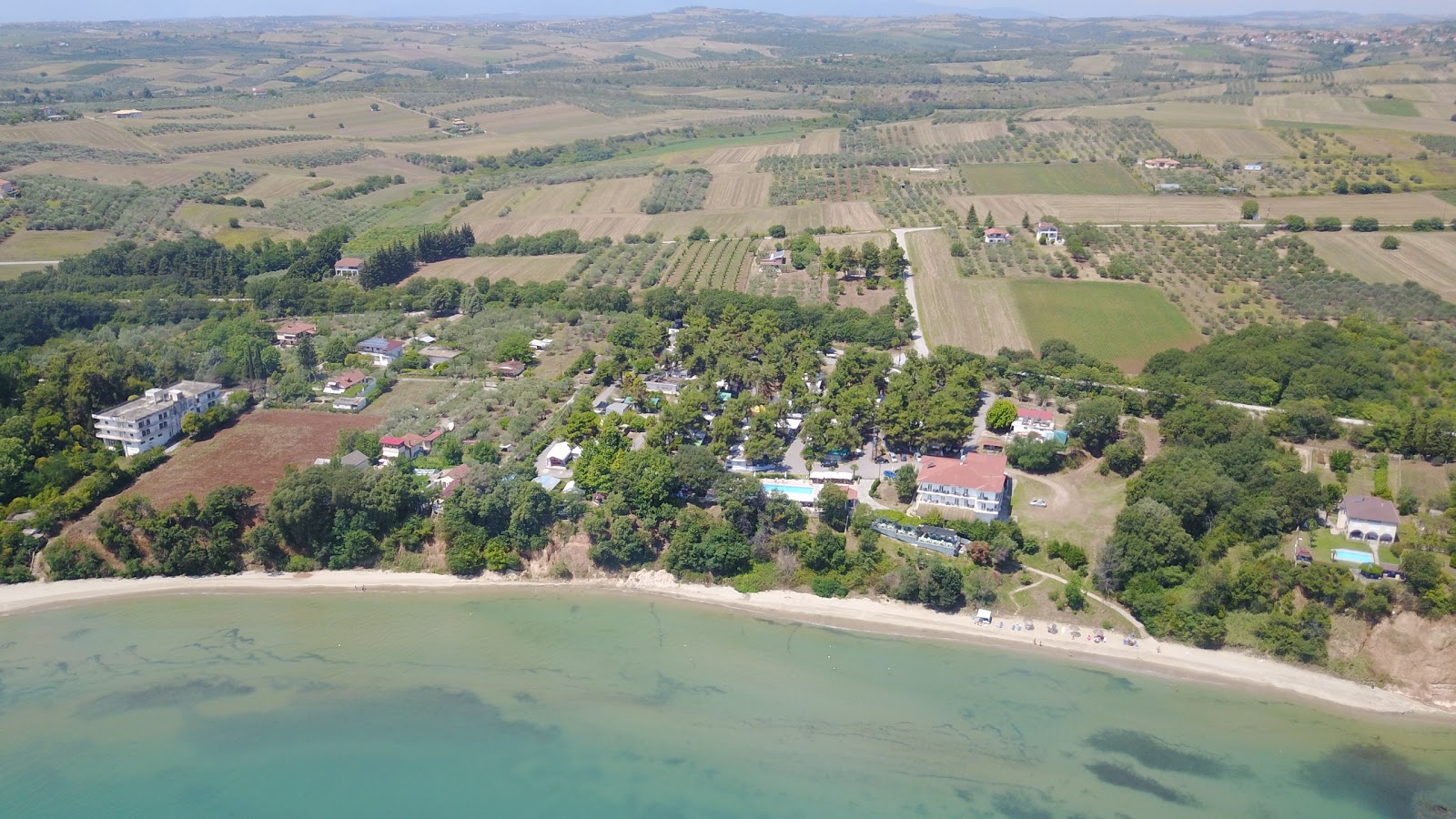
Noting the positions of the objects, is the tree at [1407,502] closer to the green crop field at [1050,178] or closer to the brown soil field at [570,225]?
the green crop field at [1050,178]

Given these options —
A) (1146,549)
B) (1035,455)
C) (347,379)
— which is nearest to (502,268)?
(347,379)

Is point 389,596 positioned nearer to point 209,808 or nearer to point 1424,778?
point 209,808

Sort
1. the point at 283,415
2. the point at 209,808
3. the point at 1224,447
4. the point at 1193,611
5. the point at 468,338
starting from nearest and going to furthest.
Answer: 1. the point at 209,808
2. the point at 1193,611
3. the point at 1224,447
4. the point at 283,415
5. the point at 468,338

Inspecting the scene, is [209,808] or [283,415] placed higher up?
[283,415]

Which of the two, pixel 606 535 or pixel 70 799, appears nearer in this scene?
pixel 70 799

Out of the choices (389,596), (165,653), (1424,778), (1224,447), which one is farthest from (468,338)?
(1424,778)

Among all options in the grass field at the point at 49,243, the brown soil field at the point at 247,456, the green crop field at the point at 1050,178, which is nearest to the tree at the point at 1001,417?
the brown soil field at the point at 247,456

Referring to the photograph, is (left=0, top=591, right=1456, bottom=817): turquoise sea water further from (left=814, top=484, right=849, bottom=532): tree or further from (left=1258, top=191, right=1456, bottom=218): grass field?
(left=1258, top=191, right=1456, bottom=218): grass field
